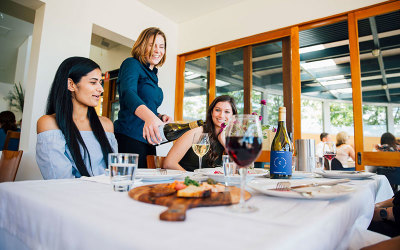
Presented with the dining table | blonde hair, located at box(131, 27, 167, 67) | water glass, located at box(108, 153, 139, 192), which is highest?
blonde hair, located at box(131, 27, 167, 67)

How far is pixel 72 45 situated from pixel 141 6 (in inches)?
53.8

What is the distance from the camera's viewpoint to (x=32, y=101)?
250 cm

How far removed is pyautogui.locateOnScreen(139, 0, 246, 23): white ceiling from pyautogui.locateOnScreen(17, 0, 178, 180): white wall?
386 mm

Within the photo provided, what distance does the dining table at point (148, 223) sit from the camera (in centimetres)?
33

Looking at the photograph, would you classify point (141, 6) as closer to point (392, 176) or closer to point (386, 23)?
point (386, 23)

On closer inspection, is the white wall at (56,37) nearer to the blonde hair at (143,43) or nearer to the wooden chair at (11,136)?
the wooden chair at (11,136)

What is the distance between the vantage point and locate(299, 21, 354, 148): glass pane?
321cm

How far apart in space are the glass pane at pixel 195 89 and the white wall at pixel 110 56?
4.17 ft

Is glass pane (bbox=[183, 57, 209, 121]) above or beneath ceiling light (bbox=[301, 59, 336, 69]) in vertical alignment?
beneath

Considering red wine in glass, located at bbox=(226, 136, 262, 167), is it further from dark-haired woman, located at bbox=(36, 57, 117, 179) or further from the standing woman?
the standing woman

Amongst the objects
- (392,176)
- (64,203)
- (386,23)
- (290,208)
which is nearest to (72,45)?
(64,203)

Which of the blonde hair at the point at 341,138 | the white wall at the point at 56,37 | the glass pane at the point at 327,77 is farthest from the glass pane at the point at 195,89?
the blonde hair at the point at 341,138

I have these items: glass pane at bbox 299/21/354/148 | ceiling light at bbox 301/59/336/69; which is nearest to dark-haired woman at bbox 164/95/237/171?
glass pane at bbox 299/21/354/148

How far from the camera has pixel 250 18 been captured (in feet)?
11.5
